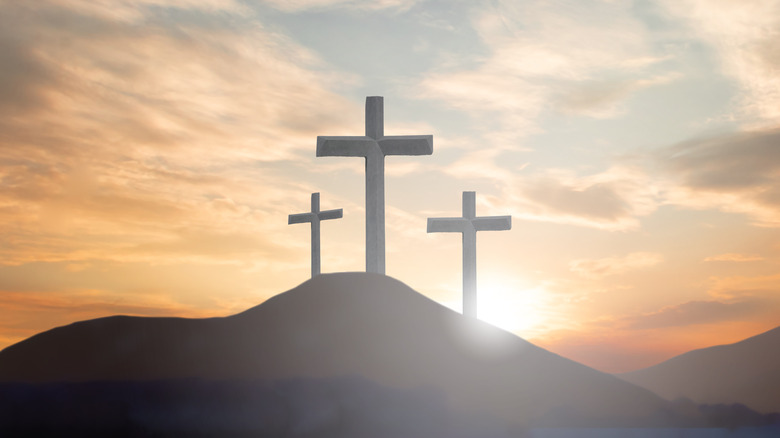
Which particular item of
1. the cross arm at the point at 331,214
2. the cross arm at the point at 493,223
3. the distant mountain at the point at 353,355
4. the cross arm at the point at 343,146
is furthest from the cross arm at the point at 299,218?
the distant mountain at the point at 353,355

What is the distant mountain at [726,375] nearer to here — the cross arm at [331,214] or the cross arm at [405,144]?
the cross arm at [405,144]

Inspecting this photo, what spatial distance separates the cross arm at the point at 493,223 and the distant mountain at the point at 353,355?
5.82 metres

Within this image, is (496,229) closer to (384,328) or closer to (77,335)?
(384,328)

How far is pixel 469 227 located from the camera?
75.2 ft

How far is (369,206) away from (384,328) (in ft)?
13.2

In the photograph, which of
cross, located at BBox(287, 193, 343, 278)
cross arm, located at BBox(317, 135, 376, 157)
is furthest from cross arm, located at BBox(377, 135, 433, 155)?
cross, located at BBox(287, 193, 343, 278)

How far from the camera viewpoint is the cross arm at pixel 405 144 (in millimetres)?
18953

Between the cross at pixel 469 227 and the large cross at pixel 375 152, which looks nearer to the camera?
the large cross at pixel 375 152

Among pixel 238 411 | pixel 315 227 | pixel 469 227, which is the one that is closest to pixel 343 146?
Answer: pixel 469 227

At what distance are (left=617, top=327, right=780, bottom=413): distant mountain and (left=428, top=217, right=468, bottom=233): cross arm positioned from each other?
7586 millimetres

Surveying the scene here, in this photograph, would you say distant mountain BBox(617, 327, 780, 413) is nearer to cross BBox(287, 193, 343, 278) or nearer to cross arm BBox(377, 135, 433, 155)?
cross arm BBox(377, 135, 433, 155)

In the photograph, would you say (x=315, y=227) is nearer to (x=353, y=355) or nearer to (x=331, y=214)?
(x=331, y=214)

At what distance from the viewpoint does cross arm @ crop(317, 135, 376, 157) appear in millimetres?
18844

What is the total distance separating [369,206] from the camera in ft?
62.1
